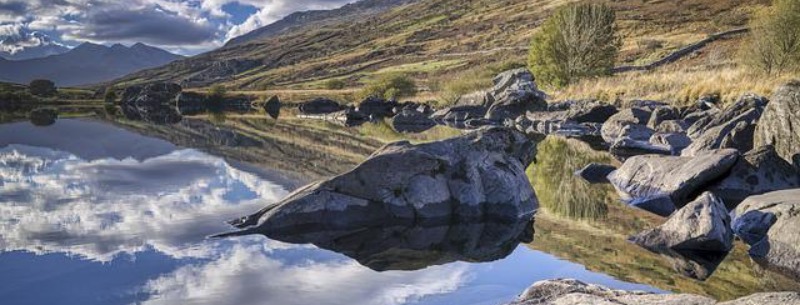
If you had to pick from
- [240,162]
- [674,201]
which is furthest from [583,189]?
[240,162]

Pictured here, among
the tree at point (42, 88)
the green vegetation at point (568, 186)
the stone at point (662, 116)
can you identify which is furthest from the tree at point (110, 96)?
the green vegetation at point (568, 186)

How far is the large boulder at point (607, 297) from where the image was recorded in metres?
5.50

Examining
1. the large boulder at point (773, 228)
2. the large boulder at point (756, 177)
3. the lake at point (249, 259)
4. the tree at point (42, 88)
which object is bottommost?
the large boulder at point (756, 177)

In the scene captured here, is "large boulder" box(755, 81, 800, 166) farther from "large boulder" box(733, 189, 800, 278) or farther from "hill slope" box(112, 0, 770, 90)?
"hill slope" box(112, 0, 770, 90)

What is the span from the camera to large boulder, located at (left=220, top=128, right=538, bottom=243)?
1280 cm

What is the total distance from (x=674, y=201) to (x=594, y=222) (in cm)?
261

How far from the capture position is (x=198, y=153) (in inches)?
1153

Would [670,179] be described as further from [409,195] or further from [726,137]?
[726,137]

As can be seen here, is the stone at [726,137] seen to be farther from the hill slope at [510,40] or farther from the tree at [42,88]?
the tree at [42,88]

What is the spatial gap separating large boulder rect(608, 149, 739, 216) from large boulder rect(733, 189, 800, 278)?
1999 millimetres

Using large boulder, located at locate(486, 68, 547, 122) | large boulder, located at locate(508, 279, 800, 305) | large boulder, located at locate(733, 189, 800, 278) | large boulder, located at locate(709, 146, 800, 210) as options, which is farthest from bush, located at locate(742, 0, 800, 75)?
large boulder, located at locate(508, 279, 800, 305)

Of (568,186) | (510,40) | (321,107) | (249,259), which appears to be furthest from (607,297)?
(510,40)

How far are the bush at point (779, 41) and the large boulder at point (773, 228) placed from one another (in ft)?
108

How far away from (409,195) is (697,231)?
5479mm
